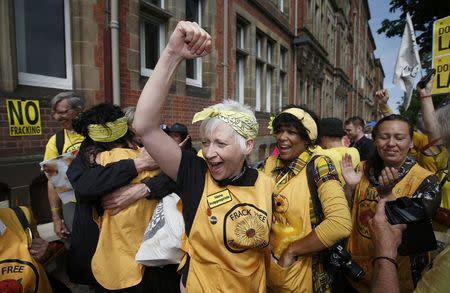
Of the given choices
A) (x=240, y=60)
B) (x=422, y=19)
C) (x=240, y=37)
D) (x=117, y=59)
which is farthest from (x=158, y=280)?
(x=422, y=19)

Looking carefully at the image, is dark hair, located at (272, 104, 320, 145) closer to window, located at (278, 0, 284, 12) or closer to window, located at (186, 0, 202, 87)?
window, located at (186, 0, 202, 87)

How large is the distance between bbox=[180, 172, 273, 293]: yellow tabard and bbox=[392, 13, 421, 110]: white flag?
111 inches

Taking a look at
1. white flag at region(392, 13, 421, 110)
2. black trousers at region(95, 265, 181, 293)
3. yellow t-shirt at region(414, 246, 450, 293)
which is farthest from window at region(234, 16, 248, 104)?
yellow t-shirt at region(414, 246, 450, 293)

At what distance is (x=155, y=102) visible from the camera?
1.40 m

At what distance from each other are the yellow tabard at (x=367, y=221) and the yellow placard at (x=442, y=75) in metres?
1.56

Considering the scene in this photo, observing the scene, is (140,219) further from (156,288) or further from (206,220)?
(206,220)

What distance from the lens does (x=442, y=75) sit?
3.15 meters

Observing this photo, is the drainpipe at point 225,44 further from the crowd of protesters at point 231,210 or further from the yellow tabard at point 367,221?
the yellow tabard at point 367,221

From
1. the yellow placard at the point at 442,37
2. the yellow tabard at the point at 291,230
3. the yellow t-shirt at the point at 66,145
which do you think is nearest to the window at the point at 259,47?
the yellow placard at the point at 442,37

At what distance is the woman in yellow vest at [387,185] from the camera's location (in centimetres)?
190

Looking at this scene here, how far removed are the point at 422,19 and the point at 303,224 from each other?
42.2ft

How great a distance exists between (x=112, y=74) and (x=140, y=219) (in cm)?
348

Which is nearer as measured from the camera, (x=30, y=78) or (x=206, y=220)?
(x=206, y=220)

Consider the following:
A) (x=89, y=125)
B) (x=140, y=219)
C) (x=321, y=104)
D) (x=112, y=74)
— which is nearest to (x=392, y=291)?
(x=140, y=219)
